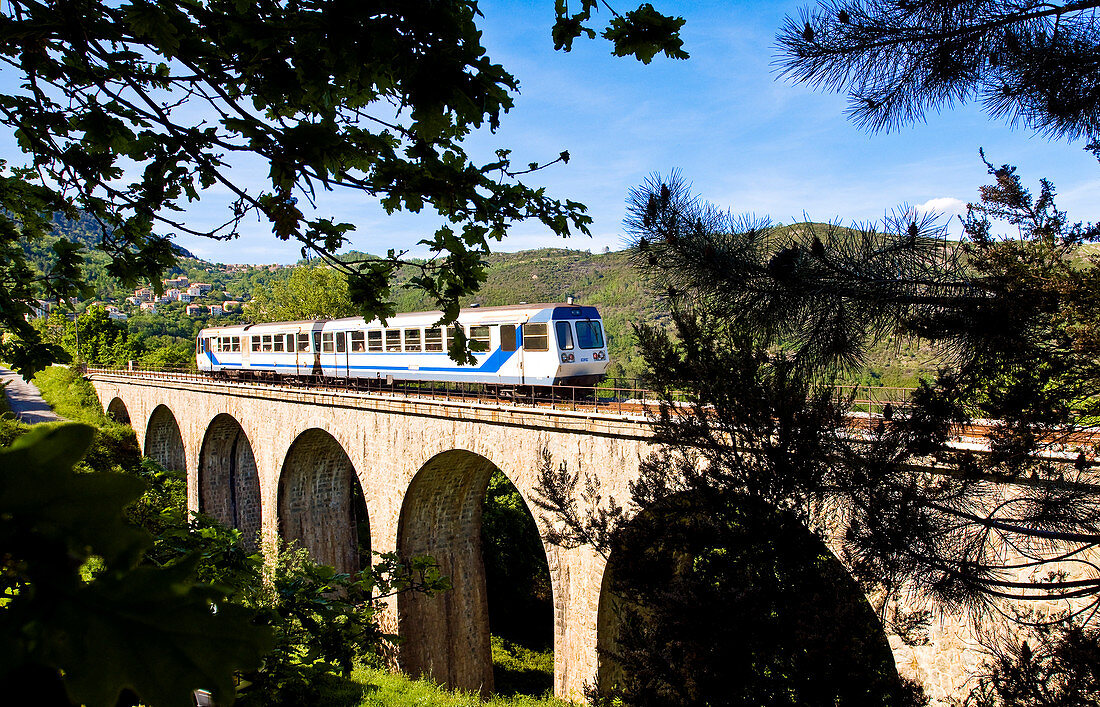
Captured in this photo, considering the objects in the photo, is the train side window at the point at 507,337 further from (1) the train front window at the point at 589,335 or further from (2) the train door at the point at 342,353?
(2) the train door at the point at 342,353

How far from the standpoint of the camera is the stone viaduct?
11539 mm

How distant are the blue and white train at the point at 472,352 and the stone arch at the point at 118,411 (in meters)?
22.4

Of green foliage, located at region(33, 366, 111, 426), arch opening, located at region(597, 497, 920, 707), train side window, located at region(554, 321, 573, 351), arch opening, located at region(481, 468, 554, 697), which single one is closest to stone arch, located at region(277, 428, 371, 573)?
arch opening, located at region(481, 468, 554, 697)

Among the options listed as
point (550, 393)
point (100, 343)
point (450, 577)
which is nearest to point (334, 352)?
point (450, 577)

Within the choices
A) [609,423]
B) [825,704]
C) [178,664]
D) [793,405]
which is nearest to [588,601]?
[609,423]

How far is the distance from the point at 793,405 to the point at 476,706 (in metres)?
11.8

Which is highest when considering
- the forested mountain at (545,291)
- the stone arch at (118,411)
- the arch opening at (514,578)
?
the forested mountain at (545,291)

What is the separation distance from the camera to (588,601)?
39.7 feet

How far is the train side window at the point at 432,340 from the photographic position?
52.5ft

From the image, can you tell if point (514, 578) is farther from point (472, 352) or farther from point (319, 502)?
point (472, 352)

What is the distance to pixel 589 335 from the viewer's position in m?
14.5

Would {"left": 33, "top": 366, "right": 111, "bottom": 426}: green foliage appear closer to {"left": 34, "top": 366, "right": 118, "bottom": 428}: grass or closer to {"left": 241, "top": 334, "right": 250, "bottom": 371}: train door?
{"left": 34, "top": 366, "right": 118, "bottom": 428}: grass

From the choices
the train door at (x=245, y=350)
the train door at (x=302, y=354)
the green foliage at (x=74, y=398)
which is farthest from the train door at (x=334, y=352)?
the green foliage at (x=74, y=398)

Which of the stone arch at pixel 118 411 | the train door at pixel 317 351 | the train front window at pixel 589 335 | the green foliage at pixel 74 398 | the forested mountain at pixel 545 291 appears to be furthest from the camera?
A: the forested mountain at pixel 545 291
